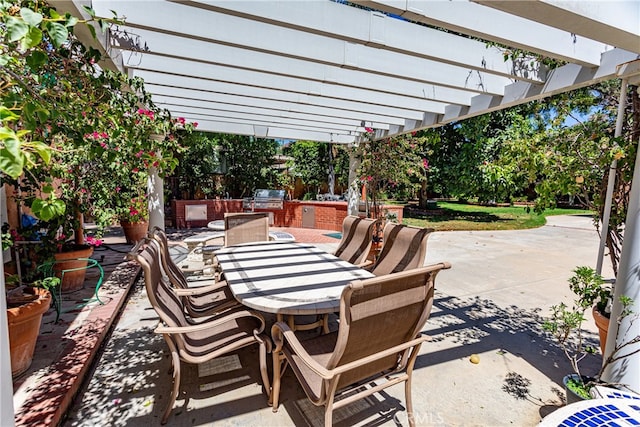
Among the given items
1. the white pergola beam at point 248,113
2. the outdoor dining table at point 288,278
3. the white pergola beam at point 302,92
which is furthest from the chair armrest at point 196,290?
the white pergola beam at point 248,113

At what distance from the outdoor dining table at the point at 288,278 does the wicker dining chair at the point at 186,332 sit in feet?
0.83

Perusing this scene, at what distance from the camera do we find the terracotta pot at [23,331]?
2.27 m

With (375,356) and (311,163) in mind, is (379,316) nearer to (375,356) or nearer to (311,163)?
(375,356)

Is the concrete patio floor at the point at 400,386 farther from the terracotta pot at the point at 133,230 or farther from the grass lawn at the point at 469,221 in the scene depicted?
the grass lawn at the point at 469,221

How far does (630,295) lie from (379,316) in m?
1.80

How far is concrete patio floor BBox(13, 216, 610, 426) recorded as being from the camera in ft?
7.06

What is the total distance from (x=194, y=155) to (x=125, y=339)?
32.3ft

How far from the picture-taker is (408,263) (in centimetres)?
338

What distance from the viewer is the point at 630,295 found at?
2.07 m

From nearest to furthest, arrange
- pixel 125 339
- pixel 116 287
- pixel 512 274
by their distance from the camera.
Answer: pixel 125 339 < pixel 116 287 < pixel 512 274

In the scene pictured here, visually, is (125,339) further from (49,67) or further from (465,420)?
(465,420)

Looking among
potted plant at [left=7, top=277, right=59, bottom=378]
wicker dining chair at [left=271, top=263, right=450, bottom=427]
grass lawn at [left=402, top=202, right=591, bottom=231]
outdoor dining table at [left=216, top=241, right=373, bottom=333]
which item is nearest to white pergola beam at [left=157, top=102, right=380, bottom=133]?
outdoor dining table at [left=216, top=241, right=373, bottom=333]

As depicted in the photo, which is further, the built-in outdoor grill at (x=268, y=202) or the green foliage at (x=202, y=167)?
the green foliage at (x=202, y=167)

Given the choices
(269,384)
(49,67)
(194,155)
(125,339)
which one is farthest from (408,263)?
(194,155)
